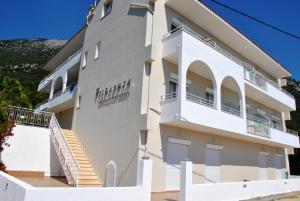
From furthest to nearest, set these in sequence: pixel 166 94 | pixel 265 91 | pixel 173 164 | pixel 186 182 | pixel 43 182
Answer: pixel 265 91 < pixel 43 182 < pixel 166 94 < pixel 173 164 < pixel 186 182

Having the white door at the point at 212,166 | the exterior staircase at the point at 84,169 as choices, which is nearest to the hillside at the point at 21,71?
the exterior staircase at the point at 84,169

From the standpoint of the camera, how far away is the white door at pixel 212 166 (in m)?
16.6

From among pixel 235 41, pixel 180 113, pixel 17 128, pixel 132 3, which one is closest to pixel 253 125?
pixel 235 41

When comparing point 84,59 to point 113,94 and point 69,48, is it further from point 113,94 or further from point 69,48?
point 69,48

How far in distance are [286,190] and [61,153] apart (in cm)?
1459

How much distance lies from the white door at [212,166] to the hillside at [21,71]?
1337 cm

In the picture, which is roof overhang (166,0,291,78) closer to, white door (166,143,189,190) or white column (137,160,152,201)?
white door (166,143,189,190)

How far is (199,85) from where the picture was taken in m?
17.3

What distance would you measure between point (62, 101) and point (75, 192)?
55.9 feet

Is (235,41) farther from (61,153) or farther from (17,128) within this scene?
(17,128)

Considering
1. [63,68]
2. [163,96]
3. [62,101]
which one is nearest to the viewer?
[163,96]

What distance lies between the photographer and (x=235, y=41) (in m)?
21.0

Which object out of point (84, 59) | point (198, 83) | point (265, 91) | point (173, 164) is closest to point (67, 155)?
point (173, 164)

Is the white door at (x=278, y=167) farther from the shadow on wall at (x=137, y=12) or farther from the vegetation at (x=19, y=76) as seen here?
the vegetation at (x=19, y=76)
